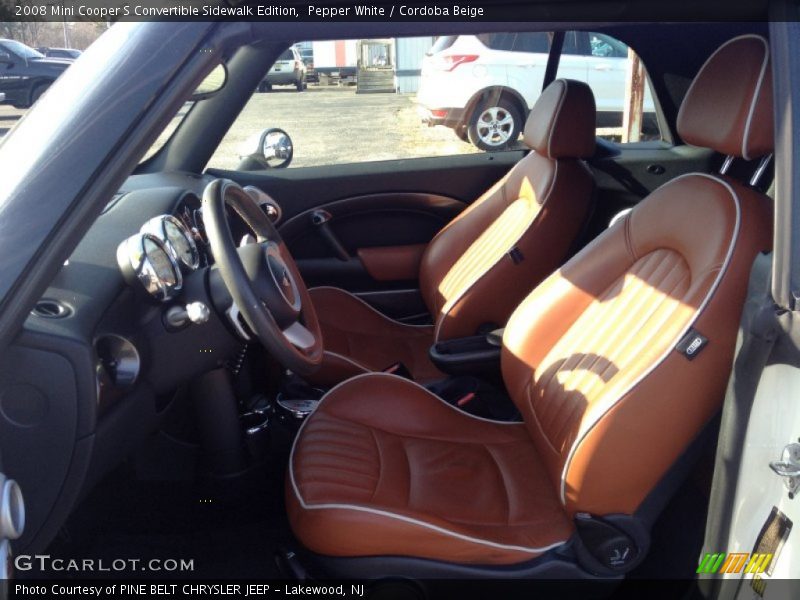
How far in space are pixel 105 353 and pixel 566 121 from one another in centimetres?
157

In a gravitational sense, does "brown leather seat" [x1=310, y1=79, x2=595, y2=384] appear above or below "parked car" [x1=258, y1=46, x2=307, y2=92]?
below

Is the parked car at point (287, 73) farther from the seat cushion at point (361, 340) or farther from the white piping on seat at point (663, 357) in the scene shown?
the white piping on seat at point (663, 357)

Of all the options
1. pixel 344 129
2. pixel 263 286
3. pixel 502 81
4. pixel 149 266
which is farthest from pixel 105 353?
pixel 502 81

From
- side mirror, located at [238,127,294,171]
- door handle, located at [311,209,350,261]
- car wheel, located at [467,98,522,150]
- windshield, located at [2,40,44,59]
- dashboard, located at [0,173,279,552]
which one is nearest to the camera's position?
dashboard, located at [0,173,279,552]

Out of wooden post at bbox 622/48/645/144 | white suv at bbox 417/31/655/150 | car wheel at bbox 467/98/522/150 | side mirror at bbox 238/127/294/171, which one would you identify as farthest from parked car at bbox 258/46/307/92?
wooden post at bbox 622/48/645/144

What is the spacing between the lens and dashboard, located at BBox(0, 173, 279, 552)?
1229 millimetres

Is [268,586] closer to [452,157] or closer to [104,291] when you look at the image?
[104,291]

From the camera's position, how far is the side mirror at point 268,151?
2914 mm

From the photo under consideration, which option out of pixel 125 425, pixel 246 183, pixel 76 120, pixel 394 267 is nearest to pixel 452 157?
pixel 394 267

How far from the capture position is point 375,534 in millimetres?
1526

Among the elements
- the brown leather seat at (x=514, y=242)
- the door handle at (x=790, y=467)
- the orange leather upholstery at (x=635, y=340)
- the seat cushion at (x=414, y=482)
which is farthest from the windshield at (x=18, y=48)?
the door handle at (x=790, y=467)

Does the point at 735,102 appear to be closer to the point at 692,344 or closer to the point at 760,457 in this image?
the point at 692,344

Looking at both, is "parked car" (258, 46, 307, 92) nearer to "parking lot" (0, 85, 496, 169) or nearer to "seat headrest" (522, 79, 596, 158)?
"parking lot" (0, 85, 496, 169)

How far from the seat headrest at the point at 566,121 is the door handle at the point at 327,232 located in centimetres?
91
